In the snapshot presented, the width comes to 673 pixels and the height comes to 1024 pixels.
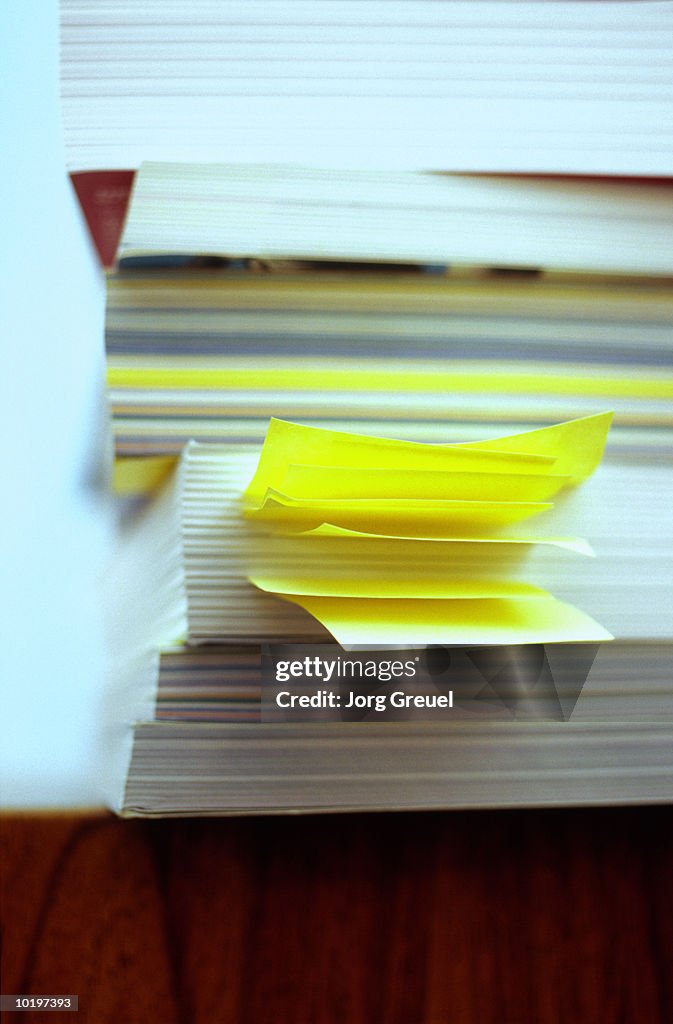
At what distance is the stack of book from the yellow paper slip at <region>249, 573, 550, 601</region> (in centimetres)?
1

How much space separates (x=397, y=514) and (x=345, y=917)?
17 cm

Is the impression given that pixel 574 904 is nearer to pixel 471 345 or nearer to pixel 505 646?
pixel 505 646

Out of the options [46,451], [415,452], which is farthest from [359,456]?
[46,451]

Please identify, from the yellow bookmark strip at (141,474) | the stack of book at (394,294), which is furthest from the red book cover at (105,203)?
the yellow bookmark strip at (141,474)

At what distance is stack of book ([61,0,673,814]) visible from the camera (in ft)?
1.04

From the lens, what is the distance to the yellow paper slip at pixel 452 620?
283mm

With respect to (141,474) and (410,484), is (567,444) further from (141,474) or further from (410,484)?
(141,474)

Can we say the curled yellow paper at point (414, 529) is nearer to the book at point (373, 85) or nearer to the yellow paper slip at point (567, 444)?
the yellow paper slip at point (567, 444)

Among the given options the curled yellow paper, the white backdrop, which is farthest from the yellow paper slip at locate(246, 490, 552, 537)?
the white backdrop

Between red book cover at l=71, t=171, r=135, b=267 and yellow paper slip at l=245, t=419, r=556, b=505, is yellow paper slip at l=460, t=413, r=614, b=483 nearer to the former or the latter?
yellow paper slip at l=245, t=419, r=556, b=505

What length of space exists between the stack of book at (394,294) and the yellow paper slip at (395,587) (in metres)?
0.01

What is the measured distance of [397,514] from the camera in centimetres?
31

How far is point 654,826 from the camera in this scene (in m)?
0.34

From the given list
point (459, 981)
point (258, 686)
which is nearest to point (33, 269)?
point (258, 686)
